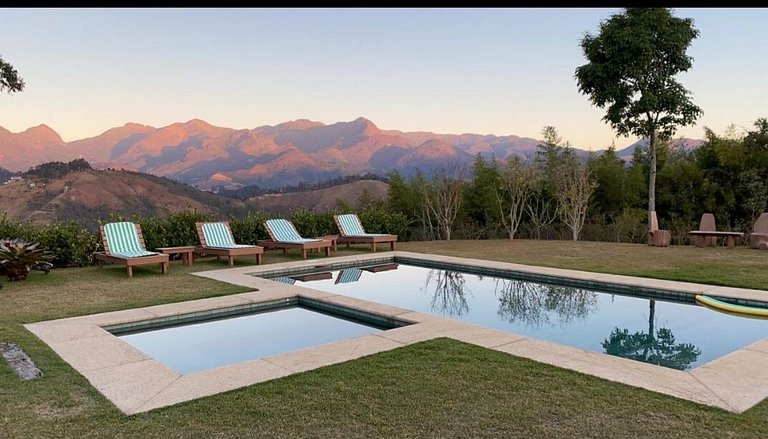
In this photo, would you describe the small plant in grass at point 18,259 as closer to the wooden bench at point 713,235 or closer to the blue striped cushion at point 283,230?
the blue striped cushion at point 283,230

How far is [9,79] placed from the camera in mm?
9711

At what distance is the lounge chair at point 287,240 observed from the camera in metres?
10.7

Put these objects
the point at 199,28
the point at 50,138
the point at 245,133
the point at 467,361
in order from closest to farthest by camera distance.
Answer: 1. the point at 467,361
2. the point at 199,28
3. the point at 50,138
4. the point at 245,133

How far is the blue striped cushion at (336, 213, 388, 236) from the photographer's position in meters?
12.5

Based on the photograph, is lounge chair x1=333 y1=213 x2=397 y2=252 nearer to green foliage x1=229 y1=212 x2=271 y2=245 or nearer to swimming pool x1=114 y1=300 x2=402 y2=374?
green foliage x1=229 y1=212 x2=271 y2=245

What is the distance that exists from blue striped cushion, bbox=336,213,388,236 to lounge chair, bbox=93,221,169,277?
419 cm

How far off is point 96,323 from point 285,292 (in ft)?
7.36

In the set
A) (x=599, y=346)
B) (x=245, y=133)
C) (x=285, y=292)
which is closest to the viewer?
(x=599, y=346)

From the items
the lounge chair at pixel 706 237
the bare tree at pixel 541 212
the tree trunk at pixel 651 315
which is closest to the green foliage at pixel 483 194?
the bare tree at pixel 541 212

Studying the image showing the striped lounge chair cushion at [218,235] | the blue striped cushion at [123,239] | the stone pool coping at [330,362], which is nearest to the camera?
A: the stone pool coping at [330,362]

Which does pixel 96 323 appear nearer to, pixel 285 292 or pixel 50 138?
pixel 285 292

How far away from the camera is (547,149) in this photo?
618 inches

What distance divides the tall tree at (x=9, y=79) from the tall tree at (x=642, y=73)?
12.0 m

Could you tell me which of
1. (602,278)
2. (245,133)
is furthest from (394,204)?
(245,133)
